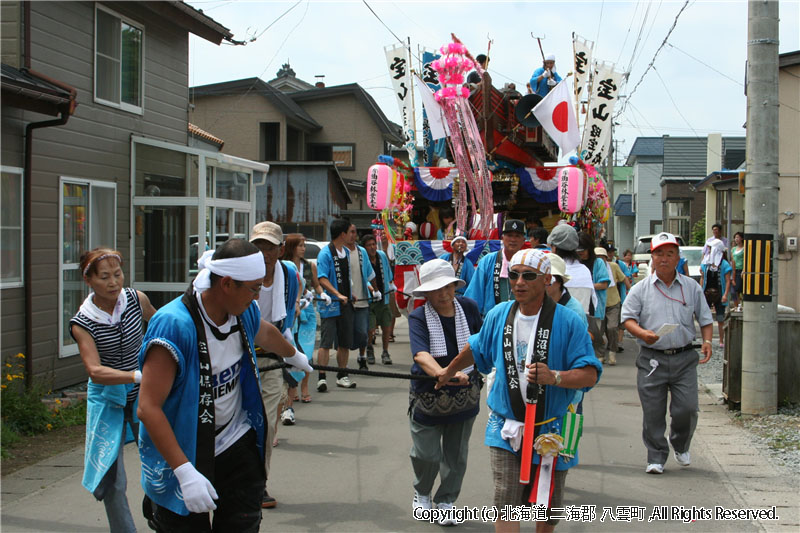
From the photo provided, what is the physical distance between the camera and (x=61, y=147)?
30.2 feet

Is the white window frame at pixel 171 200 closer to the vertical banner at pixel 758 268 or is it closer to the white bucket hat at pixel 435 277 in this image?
the white bucket hat at pixel 435 277

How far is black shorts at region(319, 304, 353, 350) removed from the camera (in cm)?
917

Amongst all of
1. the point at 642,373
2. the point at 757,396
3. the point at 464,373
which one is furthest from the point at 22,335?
the point at 757,396

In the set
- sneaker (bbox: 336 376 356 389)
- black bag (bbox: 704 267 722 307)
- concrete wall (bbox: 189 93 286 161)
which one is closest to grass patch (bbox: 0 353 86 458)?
sneaker (bbox: 336 376 356 389)

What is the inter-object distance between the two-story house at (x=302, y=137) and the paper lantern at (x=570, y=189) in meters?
16.1

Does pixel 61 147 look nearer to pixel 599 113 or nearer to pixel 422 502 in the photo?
pixel 422 502

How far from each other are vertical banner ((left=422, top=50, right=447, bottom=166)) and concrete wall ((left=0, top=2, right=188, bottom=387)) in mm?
4225

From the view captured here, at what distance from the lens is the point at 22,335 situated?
8539mm

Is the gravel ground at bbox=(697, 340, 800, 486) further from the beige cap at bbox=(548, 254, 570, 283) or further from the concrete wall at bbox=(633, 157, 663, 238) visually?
the concrete wall at bbox=(633, 157, 663, 238)

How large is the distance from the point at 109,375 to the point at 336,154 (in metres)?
29.1

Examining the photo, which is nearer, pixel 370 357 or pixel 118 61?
pixel 118 61

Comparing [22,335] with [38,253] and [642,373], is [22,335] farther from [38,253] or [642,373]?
[642,373]

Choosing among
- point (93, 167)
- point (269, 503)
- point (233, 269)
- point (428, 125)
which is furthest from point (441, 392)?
point (428, 125)

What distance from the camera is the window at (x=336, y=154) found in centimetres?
3259
